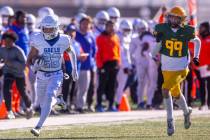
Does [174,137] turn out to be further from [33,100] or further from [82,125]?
[33,100]

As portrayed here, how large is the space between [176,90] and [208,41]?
21.9ft

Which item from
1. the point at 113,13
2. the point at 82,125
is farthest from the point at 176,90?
the point at 113,13

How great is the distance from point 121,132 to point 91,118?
3.12m

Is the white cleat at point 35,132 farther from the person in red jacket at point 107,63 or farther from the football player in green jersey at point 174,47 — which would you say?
the person in red jacket at point 107,63

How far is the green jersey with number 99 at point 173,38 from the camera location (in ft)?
55.4

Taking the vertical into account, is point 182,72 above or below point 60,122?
above

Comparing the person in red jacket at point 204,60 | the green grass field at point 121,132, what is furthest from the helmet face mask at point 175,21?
the person in red jacket at point 204,60

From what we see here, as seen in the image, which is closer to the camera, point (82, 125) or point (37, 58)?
point (37, 58)

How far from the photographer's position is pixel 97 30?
79.8 ft

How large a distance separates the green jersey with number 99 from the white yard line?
2.62 meters

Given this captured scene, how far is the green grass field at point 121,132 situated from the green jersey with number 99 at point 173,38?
1.27m

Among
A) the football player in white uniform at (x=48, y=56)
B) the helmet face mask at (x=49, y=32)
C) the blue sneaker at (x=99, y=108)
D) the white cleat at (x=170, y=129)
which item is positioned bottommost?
the blue sneaker at (x=99, y=108)

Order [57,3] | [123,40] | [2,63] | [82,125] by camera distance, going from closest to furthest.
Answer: [82,125] → [2,63] → [123,40] → [57,3]

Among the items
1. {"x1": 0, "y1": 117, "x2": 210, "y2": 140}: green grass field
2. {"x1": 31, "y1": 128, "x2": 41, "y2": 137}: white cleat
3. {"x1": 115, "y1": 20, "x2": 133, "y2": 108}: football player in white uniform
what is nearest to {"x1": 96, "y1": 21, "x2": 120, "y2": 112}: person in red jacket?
{"x1": 115, "y1": 20, "x2": 133, "y2": 108}: football player in white uniform
